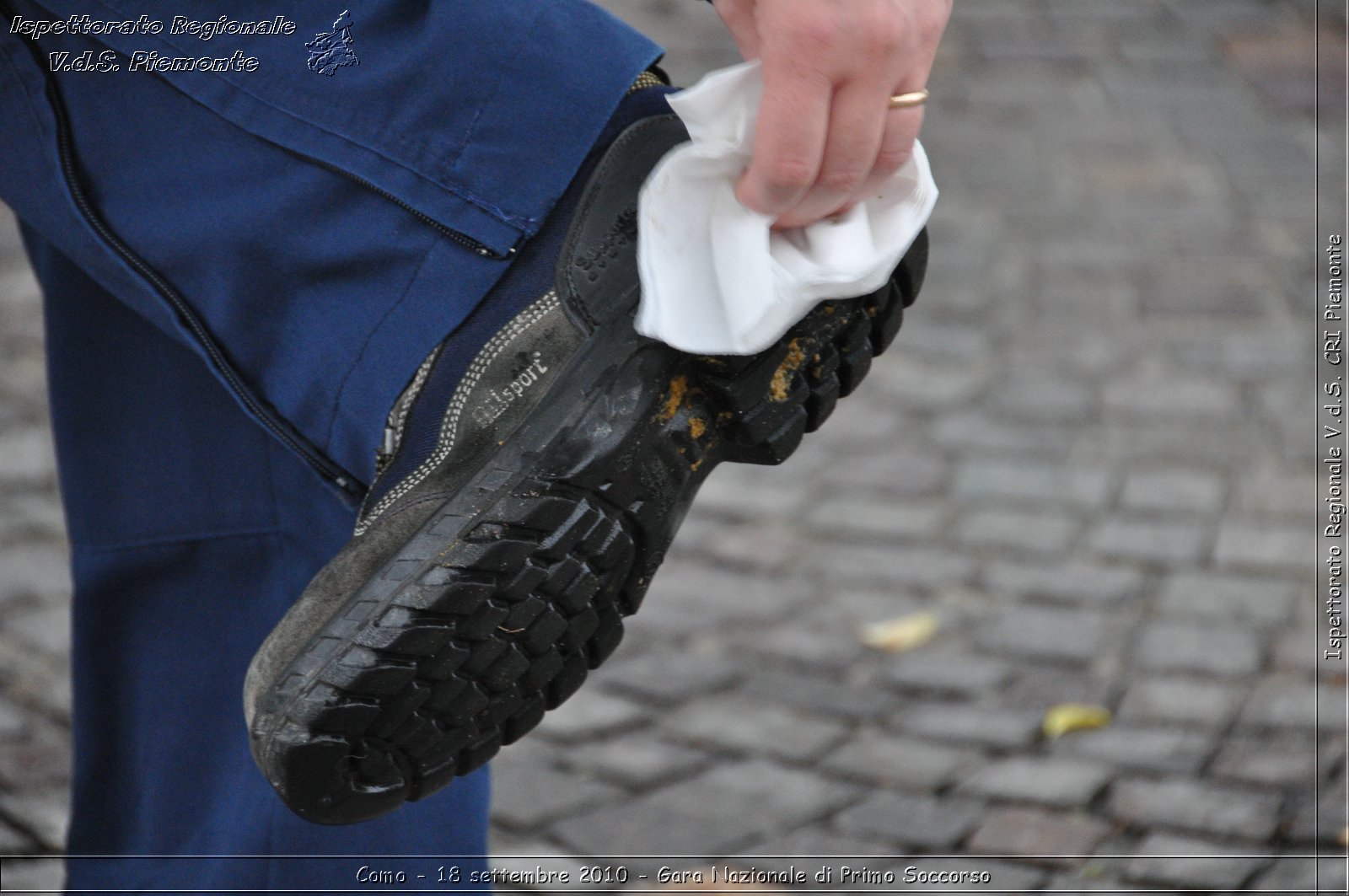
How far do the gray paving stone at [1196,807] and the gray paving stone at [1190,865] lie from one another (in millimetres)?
36

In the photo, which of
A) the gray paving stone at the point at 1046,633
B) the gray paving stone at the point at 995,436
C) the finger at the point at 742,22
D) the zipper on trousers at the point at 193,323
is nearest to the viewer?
the finger at the point at 742,22

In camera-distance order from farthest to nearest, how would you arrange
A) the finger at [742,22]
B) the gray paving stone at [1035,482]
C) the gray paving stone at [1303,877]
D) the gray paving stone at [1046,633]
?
the gray paving stone at [1035,482]
the gray paving stone at [1046,633]
the gray paving stone at [1303,877]
the finger at [742,22]

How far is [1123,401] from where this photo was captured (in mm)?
3014

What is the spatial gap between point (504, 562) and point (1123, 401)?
84.9 inches

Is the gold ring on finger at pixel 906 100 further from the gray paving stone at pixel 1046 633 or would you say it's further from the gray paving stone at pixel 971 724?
the gray paving stone at pixel 1046 633

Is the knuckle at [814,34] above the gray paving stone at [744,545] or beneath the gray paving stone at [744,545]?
above

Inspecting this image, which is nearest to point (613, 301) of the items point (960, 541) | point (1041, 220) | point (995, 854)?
point (995, 854)

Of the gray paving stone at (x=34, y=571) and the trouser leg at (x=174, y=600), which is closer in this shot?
the trouser leg at (x=174, y=600)

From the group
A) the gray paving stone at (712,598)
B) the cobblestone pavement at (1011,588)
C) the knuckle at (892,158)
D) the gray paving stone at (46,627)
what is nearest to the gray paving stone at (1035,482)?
the cobblestone pavement at (1011,588)

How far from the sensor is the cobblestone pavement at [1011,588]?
1949mm

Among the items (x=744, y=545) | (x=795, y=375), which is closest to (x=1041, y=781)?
(x=744, y=545)

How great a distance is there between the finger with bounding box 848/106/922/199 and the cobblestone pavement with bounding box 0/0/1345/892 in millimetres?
1026

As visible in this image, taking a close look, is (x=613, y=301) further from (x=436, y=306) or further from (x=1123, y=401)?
(x=1123, y=401)

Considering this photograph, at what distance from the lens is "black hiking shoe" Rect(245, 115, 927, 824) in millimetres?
1144
